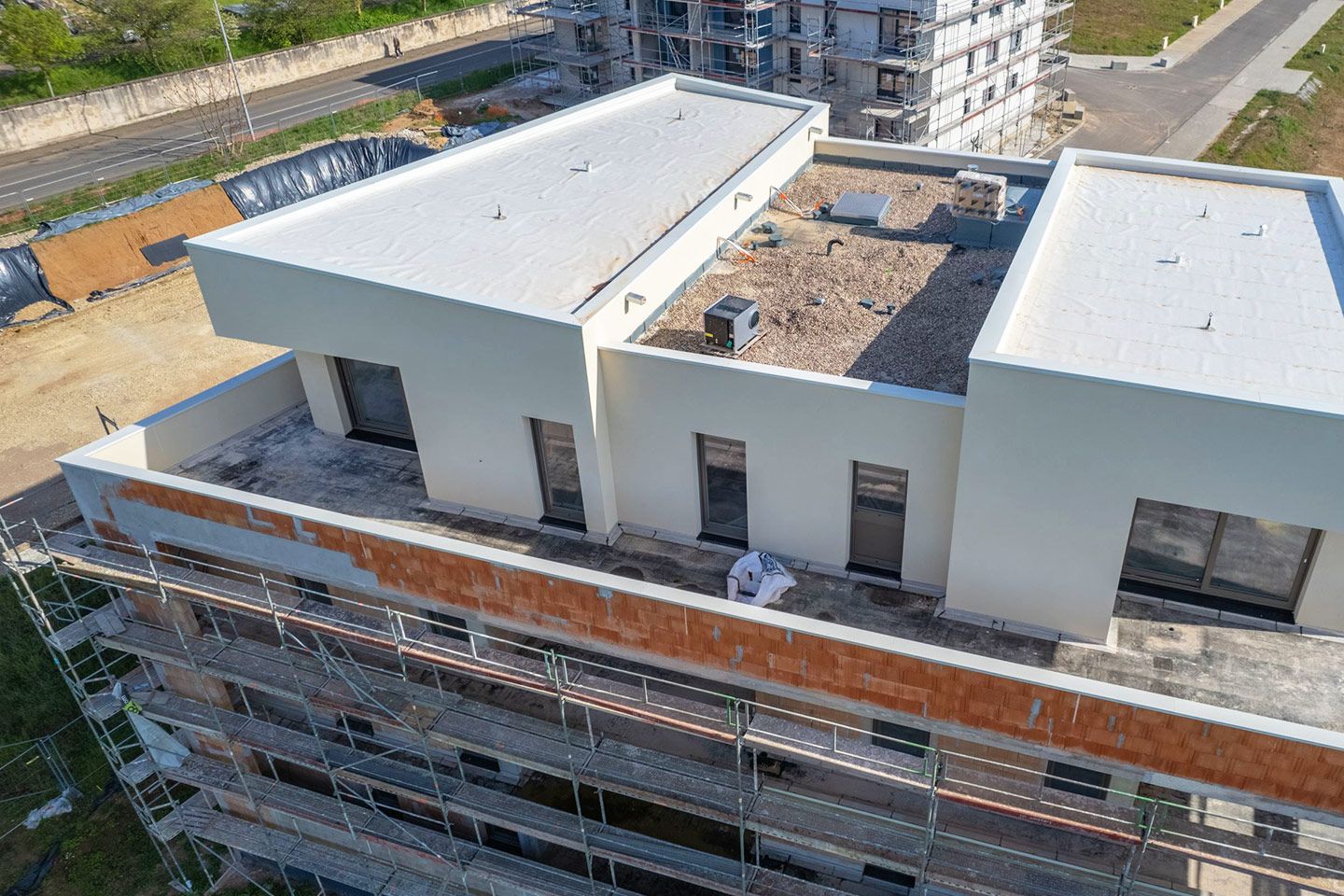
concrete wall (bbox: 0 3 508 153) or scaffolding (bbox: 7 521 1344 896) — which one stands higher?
concrete wall (bbox: 0 3 508 153)

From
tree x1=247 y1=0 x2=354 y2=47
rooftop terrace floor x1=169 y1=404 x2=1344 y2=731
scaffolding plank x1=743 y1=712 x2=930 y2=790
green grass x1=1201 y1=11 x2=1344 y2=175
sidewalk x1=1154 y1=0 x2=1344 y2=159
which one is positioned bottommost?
green grass x1=1201 y1=11 x2=1344 y2=175

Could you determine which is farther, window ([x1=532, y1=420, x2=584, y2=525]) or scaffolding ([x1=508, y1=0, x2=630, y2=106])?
scaffolding ([x1=508, y1=0, x2=630, y2=106])

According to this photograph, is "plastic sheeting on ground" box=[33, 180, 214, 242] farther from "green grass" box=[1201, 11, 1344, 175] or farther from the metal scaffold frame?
"green grass" box=[1201, 11, 1344, 175]

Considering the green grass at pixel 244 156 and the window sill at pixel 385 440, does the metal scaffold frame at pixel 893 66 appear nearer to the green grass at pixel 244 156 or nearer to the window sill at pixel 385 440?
the green grass at pixel 244 156

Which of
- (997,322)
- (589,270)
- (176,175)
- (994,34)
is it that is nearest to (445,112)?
(176,175)

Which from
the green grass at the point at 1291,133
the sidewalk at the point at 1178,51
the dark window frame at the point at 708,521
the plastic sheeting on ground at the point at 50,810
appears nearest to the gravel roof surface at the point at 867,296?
the dark window frame at the point at 708,521

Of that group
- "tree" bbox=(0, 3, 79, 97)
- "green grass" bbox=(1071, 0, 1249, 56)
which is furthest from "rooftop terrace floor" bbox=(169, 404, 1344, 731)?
"green grass" bbox=(1071, 0, 1249, 56)

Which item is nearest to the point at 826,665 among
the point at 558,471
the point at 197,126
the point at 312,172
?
the point at 558,471
